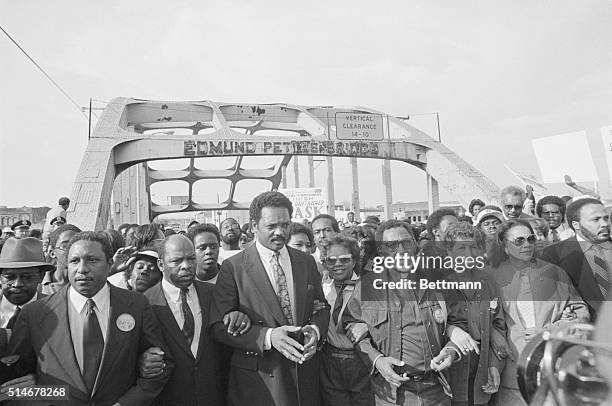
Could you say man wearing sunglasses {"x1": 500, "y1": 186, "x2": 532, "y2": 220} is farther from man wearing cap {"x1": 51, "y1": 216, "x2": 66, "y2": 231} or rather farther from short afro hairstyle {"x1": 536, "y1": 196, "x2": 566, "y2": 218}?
man wearing cap {"x1": 51, "y1": 216, "x2": 66, "y2": 231}

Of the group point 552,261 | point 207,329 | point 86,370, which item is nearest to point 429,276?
point 552,261

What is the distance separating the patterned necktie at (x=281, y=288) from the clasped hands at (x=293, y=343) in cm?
17

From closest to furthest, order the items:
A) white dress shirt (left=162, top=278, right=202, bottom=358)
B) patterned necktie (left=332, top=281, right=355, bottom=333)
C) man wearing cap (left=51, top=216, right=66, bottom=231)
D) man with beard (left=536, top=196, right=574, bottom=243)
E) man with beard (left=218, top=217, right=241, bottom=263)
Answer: white dress shirt (left=162, top=278, right=202, bottom=358) → patterned necktie (left=332, top=281, right=355, bottom=333) → man with beard (left=536, top=196, right=574, bottom=243) → man with beard (left=218, top=217, right=241, bottom=263) → man wearing cap (left=51, top=216, right=66, bottom=231)

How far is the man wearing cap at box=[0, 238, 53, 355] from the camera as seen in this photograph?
2.51 metres

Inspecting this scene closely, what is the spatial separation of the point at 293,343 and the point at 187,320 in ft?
2.24

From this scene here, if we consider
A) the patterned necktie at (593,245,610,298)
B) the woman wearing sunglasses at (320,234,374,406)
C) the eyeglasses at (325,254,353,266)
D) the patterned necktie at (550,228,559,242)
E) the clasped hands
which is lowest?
the woman wearing sunglasses at (320,234,374,406)

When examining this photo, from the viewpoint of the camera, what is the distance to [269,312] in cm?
256

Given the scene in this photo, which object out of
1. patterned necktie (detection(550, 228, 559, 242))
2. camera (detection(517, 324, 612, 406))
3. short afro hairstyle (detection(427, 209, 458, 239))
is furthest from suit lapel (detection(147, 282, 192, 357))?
patterned necktie (detection(550, 228, 559, 242))

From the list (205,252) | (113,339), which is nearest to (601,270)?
(205,252)

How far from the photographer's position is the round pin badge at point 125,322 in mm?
2275

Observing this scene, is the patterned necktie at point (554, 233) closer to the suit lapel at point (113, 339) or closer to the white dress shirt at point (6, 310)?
the suit lapel at point (113, 339)

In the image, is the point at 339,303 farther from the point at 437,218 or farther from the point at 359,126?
the point at 359,126

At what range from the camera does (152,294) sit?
273 centimetres

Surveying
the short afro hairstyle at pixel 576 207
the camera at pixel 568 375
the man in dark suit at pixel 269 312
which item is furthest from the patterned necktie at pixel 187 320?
the short afro hairstyle at pixel 576 207
